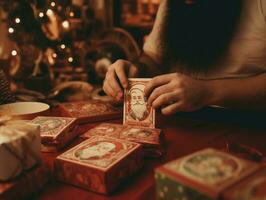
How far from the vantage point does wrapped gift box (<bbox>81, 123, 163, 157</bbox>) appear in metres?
0.95

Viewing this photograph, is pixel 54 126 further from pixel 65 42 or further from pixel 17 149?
pixel 65 42

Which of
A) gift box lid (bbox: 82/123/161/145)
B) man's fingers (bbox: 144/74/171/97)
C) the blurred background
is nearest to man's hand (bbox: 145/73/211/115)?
man's fingers (bbox: 144/74/171/97)

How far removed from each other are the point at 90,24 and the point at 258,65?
2170 millimetres

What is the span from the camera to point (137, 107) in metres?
1.14

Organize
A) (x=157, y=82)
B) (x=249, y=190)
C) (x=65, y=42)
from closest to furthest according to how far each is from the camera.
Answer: (x=249, y=190) < (x=157, y=82) < (x=65, y=42)

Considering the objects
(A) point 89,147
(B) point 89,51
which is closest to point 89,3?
(B) point 89,51

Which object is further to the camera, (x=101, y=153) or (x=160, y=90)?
(x=160, y=90)

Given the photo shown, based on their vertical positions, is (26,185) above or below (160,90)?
below

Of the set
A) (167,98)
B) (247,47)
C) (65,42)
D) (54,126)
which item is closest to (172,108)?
(167,98)

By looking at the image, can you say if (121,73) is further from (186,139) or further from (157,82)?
(186,139)

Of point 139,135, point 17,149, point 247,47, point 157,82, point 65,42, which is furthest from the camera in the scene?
point 65,42

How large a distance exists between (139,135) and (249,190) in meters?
0.46

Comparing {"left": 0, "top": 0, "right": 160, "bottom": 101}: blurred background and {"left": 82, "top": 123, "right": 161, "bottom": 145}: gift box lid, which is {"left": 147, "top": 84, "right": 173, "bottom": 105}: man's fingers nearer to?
{"left": 82, "top": 123, "right": 161, "bottom": 145}: gift box lid

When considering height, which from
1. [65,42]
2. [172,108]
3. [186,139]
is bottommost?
[186,139]
